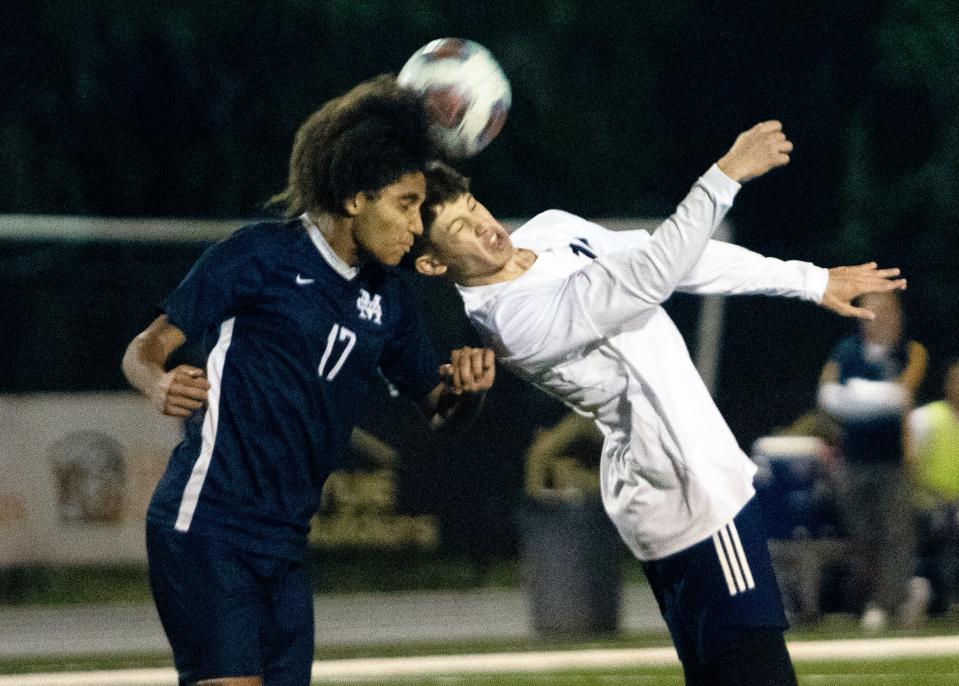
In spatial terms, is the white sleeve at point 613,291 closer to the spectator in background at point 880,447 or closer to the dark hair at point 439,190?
the dark hair at point 439,190

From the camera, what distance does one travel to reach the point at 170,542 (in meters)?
5.21

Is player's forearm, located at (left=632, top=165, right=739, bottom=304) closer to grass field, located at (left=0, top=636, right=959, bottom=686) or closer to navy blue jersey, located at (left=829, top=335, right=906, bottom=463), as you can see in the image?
grass field, located at (left=0, top=636, right=959, bottom=686)

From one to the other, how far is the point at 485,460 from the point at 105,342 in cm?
281

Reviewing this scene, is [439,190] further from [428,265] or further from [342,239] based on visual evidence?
[342,239]

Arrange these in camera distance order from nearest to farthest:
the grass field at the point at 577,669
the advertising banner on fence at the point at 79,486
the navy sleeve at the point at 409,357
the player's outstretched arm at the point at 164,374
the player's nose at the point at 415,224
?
the player's outstretched arm at the point at 164,374 < the player's nose at the point at 415,224 < the navy sleeve at the point at 409,357 < the grass field at the point at 577,669 < the advertising banner on fence at the point at 79,486

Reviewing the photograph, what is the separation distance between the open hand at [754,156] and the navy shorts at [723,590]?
Result: 2.98 feet

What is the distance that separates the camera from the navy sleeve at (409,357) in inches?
219

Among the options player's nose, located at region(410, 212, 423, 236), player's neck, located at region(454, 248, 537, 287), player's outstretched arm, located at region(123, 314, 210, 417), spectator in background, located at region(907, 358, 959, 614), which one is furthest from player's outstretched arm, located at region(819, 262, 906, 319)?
spectator in background, located at region(907, 358, 959, 614)

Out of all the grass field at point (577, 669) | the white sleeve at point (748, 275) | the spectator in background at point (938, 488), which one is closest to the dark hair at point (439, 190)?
the white sleeve at point (748, 275)

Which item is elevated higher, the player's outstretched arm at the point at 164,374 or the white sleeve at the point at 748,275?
the white sleeve at the point at 748,275

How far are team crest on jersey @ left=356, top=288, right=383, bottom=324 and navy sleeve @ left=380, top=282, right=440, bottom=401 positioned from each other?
13 centimetres

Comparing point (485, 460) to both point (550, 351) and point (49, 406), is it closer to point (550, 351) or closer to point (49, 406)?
point (49, 406)

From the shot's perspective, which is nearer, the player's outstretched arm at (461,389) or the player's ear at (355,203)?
the player's ear at (355,203)

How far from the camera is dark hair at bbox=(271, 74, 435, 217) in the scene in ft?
17.2
